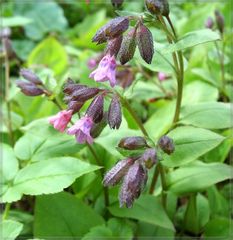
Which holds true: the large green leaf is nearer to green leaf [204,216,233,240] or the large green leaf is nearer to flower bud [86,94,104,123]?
flower bud [86,94,104,123]

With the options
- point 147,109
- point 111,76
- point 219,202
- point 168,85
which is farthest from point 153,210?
point 168,85

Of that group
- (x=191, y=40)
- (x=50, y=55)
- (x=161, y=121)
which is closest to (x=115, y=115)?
(x=191, y=40)

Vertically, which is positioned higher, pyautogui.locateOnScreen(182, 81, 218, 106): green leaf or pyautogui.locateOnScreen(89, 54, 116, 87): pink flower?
pyautogui.locateOnScreen(89, 54, 116, 87): pink flower

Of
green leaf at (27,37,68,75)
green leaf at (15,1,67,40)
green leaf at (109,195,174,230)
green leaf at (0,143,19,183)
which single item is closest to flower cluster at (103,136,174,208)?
green leaf at (109,195,174,230)

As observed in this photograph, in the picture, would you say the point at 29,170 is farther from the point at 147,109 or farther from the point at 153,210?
the point at 147,109

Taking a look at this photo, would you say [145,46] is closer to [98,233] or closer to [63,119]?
[63,119]
